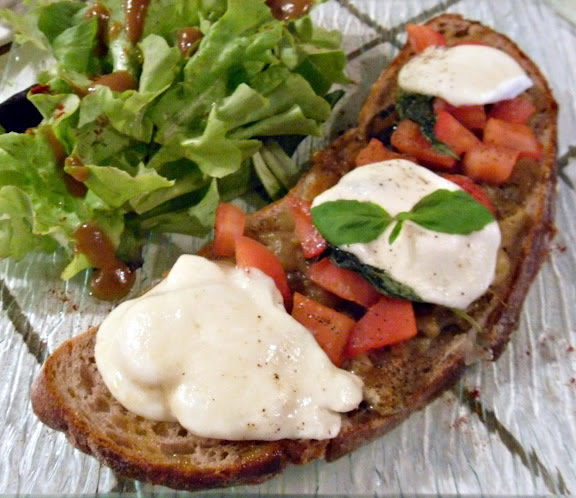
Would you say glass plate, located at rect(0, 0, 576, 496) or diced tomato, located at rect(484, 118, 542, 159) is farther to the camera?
diced tomato, located at rect(484, 118, 542, 159)

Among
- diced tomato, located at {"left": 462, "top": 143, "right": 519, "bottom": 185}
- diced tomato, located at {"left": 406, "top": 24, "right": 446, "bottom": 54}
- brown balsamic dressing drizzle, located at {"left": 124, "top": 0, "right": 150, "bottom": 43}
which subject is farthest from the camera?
diced tomato, located at {"left": 406, "top": 24, "right": 446, "bottom": 54}

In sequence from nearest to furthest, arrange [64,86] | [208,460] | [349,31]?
[208,460]
[64,86]
[349,31]

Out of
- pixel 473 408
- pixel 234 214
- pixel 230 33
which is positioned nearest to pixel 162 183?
pixel 234 214

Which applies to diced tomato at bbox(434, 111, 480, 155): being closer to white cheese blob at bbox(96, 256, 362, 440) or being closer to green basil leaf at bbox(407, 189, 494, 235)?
green basil leaf at bbox(407, 189, 494, 235)

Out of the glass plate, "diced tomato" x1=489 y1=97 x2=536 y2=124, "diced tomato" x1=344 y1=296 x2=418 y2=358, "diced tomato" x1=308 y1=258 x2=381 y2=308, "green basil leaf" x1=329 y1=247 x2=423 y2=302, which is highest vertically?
"diced tomato" x1=489 y1=97 x2=536 y2=124

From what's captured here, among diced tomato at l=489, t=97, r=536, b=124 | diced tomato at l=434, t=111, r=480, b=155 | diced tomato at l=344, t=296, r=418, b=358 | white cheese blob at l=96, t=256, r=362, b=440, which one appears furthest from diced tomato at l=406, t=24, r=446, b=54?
white cheese blob at l=96, t=256, r=362, b=440

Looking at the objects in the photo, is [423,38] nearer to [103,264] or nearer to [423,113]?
[423,113]

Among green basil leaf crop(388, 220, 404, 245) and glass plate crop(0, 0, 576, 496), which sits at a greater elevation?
green basil leaf crop(388, 220, 404, 245)

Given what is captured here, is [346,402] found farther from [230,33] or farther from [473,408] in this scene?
[230,33]
